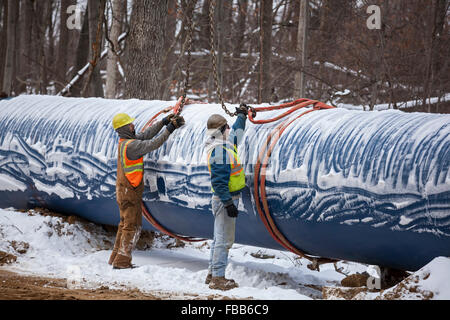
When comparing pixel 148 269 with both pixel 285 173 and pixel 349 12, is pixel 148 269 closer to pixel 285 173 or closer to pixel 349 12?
pixel 285 173

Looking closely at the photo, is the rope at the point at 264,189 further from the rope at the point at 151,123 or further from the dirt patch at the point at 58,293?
the rope at the point at 151,123

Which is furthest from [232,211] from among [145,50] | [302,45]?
[302,45]

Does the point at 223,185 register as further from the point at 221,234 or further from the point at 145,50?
the point at 145,50

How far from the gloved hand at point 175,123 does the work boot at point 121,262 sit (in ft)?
5.16

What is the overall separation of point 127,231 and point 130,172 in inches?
28.2

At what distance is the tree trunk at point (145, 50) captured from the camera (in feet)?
32.2

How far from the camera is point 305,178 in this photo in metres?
5.31

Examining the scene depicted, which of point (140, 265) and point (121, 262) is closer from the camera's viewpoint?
point (121, 262)

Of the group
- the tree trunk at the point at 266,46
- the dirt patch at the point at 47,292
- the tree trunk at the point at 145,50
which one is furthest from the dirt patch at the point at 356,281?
the tree trunk at the point at 266,46

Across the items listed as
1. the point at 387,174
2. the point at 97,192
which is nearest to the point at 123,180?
the point at 97,192

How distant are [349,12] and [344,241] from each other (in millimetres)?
12006

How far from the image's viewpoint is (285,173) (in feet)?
17.9

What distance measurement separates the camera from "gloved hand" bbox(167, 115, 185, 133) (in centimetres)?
641

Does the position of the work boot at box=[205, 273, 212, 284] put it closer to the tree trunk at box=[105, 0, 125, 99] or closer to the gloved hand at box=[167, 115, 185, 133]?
the gloved hand at box=[167, 115, 185, 133]
